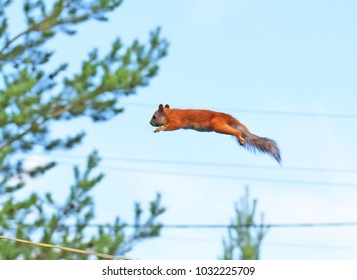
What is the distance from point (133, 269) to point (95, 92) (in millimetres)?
8608

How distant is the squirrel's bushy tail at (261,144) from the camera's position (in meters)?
5.24

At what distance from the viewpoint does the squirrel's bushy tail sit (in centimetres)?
524

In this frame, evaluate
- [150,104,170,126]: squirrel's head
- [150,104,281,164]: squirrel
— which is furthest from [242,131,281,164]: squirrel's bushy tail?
[150,104,170,126]: squirrel's head

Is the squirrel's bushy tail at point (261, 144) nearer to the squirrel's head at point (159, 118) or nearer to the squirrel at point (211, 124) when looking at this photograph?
the squirrel at point (211, 124)

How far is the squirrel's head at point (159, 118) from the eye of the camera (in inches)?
230

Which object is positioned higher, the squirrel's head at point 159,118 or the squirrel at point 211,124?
the squirrel's head at point 159,118

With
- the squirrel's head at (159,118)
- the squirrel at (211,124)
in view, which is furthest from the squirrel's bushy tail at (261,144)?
the squirrel's head at (159,118)

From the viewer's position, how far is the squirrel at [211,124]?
532 cm

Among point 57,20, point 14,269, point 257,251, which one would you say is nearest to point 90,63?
point 57,20

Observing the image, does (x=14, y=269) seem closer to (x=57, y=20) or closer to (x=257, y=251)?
(x=257, y=251)

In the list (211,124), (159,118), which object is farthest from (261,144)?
(159,118)

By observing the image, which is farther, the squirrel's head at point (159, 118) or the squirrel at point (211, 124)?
the squirrel's head at point (159, 118)

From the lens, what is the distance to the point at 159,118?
5.89 m

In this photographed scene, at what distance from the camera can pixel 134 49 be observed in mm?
17000
